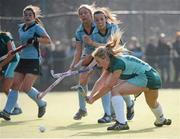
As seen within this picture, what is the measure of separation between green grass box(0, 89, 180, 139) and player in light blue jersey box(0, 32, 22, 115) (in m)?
0.50

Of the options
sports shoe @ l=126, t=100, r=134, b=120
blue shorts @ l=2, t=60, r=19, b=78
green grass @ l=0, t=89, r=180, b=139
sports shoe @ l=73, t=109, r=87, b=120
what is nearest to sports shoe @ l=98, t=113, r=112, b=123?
green grass @ l=0, t=89, r=180, b=139

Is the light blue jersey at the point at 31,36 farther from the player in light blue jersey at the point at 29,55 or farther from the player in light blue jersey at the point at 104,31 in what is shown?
the player in light blue jersey at the point at 104,31

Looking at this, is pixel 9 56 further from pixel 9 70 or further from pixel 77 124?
pixel 77 124

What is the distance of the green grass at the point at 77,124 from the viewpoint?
7.67 meters

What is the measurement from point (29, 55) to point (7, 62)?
0.42 m

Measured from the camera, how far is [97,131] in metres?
8.07

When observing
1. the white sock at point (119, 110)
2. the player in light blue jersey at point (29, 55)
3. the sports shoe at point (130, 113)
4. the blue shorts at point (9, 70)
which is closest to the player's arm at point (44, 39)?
the player in light blue jersey at point (29, 55)

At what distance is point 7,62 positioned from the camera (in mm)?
10219

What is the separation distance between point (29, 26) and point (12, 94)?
3.21 feet

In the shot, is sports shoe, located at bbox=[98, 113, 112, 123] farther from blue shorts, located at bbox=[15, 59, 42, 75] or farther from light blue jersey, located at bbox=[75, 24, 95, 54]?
blue shorts, located at bbox=[15, 59, 42, 75]

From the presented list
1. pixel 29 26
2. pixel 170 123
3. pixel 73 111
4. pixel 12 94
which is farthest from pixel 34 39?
pixel 170 123

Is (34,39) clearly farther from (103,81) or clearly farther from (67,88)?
(67,88)

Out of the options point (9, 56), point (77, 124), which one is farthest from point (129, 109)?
point (9, 56)

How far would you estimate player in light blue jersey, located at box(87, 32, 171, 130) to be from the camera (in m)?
7.98
